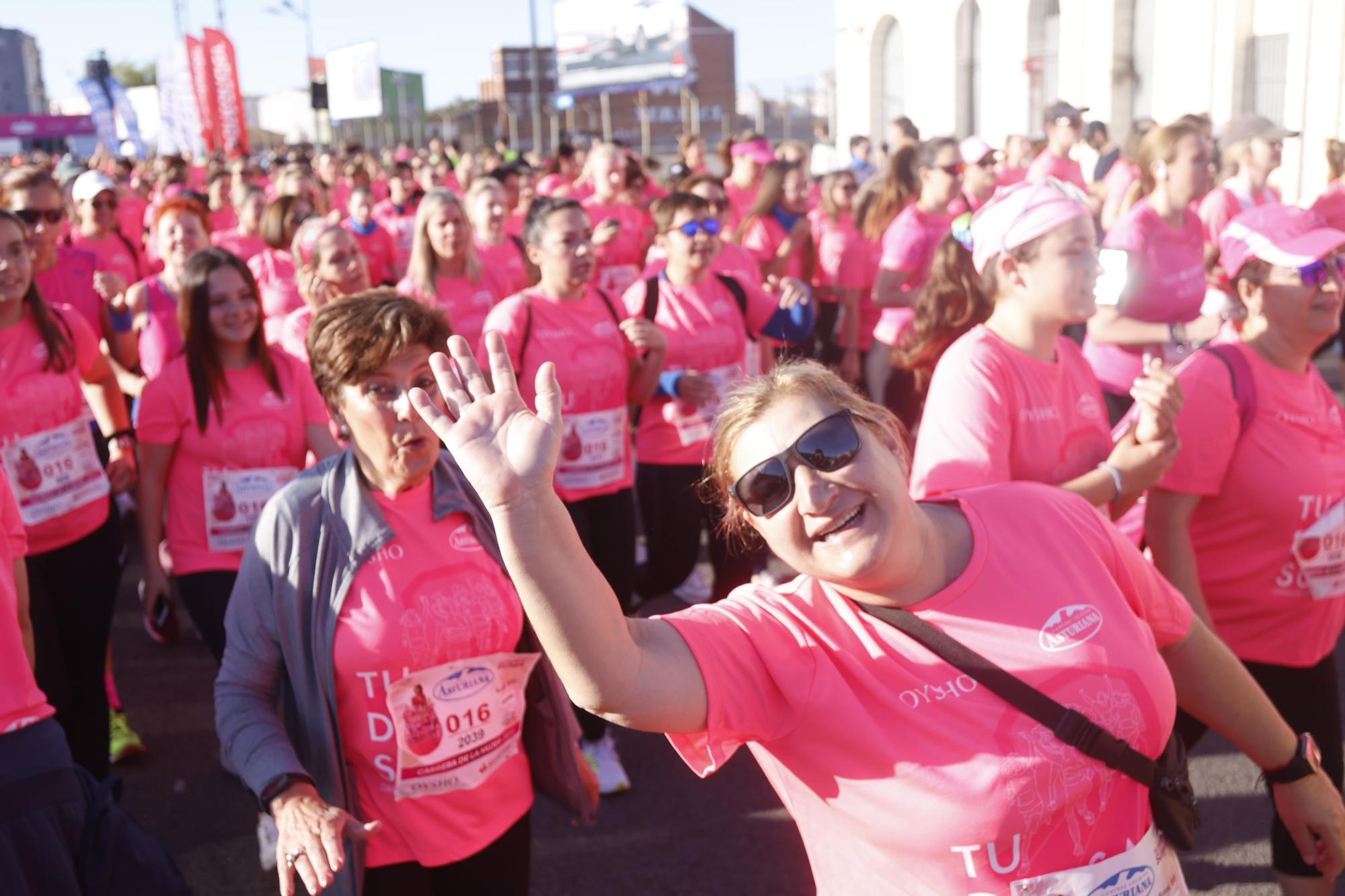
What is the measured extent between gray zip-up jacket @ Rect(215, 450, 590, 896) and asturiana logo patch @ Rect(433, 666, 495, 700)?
22 centimetres

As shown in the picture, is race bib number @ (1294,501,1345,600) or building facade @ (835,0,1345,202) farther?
building facade @ (835,0,1345,202)

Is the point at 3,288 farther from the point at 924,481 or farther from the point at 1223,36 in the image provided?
the point at 1223,36

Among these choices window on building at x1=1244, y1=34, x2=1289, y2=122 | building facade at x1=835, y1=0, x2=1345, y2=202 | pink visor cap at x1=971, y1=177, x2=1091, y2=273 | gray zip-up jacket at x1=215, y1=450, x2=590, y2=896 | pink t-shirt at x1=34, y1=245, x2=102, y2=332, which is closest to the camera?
gray zip-up jacket at x1=215, y1=450, x2=590, y2=896

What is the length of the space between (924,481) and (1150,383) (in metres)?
0.56

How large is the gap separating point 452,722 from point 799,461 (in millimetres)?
1140

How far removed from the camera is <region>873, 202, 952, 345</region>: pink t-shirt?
21.7 ft

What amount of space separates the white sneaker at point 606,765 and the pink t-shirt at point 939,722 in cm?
240

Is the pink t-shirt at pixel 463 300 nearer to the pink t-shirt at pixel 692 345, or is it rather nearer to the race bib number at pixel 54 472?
the pink t-shirt at pixel 692 345

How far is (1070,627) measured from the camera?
1853mm

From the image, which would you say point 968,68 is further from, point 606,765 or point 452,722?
point 452,722

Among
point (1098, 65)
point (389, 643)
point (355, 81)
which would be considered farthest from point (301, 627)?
point (355, 81)

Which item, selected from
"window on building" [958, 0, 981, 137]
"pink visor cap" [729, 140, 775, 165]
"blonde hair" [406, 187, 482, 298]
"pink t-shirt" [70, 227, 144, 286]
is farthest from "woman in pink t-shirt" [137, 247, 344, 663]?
"window on building" [958, 0, 981, 137]

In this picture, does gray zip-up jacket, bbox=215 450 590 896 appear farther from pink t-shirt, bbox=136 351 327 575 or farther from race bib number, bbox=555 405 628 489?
race bib number, bbox=555 405 628 489

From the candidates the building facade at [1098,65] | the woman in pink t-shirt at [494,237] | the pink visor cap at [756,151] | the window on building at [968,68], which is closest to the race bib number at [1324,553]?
the woman in pink t-shirt at [494,237]
